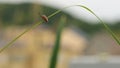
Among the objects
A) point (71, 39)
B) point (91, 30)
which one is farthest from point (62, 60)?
point (91, 30)

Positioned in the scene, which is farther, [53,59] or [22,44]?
[22,44]

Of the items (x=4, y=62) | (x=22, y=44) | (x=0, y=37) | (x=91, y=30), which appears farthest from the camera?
(x=91, y=30)

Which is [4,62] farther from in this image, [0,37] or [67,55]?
[0,37]

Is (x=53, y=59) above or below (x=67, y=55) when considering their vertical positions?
below

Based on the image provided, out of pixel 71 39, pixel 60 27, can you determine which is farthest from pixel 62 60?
pixel 60 27

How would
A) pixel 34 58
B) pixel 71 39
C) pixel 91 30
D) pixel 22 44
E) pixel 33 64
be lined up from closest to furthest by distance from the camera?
pixel 33 64
pixel 34 58
pixel 22 44
pixel 71 39
pixel 91 30

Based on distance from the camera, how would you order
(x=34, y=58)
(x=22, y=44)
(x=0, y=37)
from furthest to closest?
(x=0, y=37) < (x=22, y=44) < (x=34, y=58)

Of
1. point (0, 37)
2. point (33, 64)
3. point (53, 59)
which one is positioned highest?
point (0, 37)

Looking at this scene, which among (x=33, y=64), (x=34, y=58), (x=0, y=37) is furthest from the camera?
(x=0, y=37)

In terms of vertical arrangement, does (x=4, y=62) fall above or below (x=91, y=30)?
below
